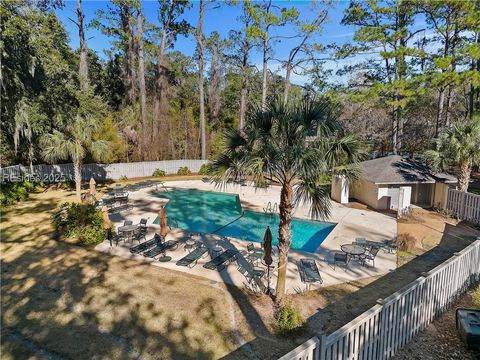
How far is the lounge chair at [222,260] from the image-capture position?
889 cm

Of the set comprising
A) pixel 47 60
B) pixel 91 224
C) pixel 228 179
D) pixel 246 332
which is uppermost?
pixel 47 60

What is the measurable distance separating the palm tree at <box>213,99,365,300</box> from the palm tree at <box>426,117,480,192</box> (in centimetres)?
959

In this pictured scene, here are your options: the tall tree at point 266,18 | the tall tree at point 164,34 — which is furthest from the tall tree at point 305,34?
the tall tree at point 164,34

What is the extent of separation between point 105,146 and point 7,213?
549cm

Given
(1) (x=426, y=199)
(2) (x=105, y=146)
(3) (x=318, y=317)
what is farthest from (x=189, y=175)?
(3) (x=318, y=317)

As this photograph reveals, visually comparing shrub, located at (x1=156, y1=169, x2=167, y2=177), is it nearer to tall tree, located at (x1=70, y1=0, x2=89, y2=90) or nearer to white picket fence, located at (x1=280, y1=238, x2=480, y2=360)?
tall tree, located at (x1=70, y1=0, x2=89, y2=90)

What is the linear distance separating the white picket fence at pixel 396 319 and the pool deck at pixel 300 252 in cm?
235

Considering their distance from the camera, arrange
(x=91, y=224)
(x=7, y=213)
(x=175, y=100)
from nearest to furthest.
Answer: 1. (x=91, y=224)
2. (x=7, y=213)
3. (x=175, y=100)

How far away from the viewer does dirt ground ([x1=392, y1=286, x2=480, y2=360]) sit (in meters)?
5.14

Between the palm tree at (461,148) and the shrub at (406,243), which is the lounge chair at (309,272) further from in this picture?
the palm tree at (461,148)

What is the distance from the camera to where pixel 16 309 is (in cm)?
683

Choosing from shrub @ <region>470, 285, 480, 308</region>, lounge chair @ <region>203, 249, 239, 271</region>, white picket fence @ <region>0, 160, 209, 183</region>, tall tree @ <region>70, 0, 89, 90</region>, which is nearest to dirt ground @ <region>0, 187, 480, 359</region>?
lounge chair @ <region>203, 249, 239, 271</region>

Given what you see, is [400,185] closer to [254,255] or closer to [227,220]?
[227,220]

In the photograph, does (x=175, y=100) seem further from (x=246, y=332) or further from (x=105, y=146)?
(x=246, y=332)
